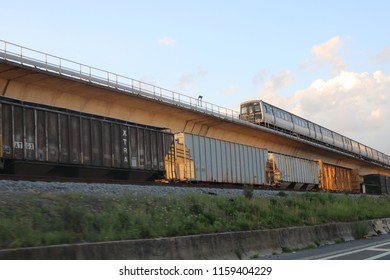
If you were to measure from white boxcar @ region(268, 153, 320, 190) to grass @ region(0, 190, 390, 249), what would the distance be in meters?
19.8

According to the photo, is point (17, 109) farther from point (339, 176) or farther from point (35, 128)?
point (339, 176)

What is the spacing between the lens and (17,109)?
19.8 meters

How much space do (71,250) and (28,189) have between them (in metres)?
6.31

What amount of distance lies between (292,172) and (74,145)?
25.3 meters

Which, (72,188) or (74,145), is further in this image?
(74,145)

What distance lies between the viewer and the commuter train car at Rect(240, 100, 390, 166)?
46.4 meters

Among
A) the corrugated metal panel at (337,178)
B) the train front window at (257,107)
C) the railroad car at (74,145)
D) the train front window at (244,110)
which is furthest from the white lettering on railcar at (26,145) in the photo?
the corrugated metal panel at (337,178)

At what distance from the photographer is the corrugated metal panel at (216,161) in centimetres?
2909

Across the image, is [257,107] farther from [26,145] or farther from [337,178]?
[26,145]

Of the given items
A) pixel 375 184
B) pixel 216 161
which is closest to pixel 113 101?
pixel 216 161

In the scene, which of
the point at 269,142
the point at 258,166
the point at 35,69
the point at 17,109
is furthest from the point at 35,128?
the point at 269,142

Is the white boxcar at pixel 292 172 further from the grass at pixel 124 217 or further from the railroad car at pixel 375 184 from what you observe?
the grass at pixel 124 217

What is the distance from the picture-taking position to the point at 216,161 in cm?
3225

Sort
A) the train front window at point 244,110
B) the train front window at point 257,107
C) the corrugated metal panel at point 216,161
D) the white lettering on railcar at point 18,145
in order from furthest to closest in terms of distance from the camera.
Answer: the train front window at point 244,110 < the train front window at point 257,107 < the corrugated metal panel at point 216,161 < the white lettering on railcar at point 18,145
